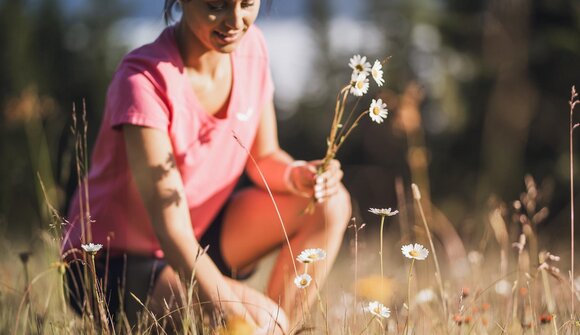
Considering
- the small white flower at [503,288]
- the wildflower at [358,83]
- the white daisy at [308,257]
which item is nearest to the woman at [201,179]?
the white daisy at [308,257]

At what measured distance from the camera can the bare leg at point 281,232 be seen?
2.08m

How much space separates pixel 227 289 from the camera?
5.98 ft

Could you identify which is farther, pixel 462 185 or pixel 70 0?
pixel 70 0

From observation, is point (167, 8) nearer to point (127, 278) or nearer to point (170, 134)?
point (170, 134)

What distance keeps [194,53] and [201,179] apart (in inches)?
12.6

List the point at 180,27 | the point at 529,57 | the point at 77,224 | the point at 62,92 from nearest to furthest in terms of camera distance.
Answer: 1. the point at 180,27
2. the point at 77,224
3. the point at 529,57
4. the point at 62,92

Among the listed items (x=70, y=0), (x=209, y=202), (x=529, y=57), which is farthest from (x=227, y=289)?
(x=70, y=0)

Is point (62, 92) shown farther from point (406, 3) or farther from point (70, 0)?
point (406, 3)

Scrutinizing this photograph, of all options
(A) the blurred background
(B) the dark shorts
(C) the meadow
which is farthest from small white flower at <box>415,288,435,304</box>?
(A) the blurred background

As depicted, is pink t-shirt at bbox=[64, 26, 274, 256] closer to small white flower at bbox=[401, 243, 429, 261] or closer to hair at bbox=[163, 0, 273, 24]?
hair at bbox=[163, 0, 273, 24]

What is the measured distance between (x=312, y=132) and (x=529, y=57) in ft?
5.52

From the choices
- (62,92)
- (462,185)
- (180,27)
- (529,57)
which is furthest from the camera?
(62,92)

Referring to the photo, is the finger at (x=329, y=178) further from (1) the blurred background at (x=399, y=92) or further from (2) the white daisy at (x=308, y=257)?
(1) the blurred background at (x=399, y=92)

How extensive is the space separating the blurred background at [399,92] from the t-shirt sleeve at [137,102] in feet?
4.60
